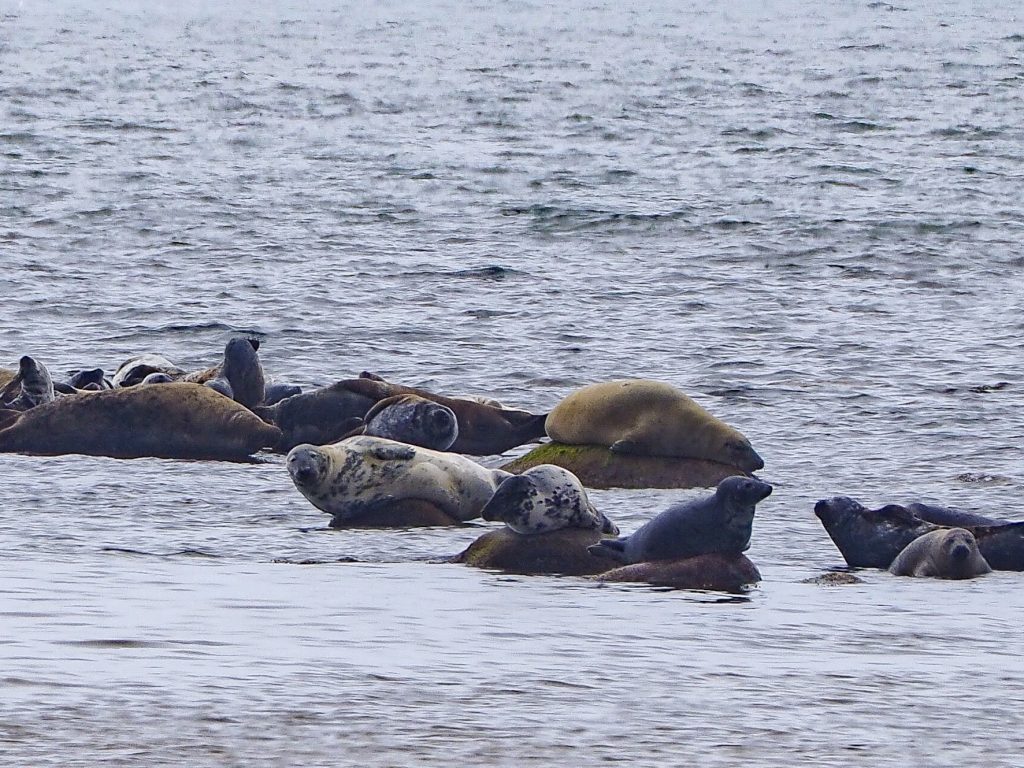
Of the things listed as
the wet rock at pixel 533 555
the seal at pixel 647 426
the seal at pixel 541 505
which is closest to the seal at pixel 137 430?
the seal at pixel 647 426

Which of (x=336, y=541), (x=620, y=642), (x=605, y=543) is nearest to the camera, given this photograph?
(x=620, y=642)

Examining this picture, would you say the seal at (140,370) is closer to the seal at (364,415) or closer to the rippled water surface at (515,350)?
the rippled water surface at (515,350)

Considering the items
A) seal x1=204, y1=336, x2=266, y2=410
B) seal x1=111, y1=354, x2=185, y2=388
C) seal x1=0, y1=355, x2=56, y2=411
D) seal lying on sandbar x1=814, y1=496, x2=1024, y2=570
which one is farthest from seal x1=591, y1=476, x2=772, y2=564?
seal x1=111, y1=354, x2=185, y2=388

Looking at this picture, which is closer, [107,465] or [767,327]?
[107,465]

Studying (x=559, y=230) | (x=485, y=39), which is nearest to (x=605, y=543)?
(x=559, y=230)

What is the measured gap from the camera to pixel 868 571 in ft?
26.8

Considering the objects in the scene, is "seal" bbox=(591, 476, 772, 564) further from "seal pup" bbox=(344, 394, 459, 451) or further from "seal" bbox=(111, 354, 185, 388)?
"seal" bbox=(111, 354, 185, 388)

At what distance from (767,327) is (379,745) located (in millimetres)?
10833

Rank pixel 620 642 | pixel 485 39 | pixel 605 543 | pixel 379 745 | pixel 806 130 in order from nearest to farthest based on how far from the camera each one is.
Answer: pixel 379 745 < pixel 620 642 < pixel 605 543 < pixel 806 130 < pixel 485 39

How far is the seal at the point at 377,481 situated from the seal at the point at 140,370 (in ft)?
10.5

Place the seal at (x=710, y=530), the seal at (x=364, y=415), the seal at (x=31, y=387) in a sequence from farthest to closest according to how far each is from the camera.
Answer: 1. the seal at (x=31, y=387)
2. the seal at (x=364, y=415)
3. the seal at (x=710, y=530)

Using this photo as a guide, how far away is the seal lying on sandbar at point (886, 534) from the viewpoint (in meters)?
8.15

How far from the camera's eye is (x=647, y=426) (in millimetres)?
10578

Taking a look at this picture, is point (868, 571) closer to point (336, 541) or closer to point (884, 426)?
point (336, 541)
